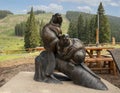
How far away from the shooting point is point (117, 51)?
742 centimetres

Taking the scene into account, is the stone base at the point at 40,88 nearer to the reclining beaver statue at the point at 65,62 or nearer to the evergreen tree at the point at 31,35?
the reclining beaver statue at the point at 65,62

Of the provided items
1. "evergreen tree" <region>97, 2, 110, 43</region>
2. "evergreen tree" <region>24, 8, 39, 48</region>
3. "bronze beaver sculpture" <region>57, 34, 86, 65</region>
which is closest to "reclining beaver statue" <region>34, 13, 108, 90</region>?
"bronze beaver sculpture" <region>57, 34, 86, 65</region>

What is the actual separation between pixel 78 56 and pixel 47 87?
91 cm

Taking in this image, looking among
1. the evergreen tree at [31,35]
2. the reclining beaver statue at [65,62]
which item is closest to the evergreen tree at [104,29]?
the evergreen tree at [31,35]

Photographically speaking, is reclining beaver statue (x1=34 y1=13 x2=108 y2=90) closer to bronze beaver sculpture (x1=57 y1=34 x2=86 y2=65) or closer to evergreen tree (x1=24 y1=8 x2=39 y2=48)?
bronze beaver sculpture (x1=57 y1=34 x2=86 y2=65)

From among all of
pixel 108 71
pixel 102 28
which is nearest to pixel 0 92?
pixel 108 71

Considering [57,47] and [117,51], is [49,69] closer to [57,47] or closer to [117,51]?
[57,47]

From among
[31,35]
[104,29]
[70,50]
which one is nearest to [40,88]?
[70,50]

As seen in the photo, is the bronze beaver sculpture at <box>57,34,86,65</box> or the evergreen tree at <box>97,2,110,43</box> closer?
the bronze beaver sculpture at <box>57,34,86,65</box>

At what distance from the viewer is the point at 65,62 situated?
7.55 meters

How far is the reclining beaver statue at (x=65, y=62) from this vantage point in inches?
289

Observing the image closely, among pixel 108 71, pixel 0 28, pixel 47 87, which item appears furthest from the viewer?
pixel 0 28

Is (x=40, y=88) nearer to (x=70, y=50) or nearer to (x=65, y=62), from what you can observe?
(x=65, y=62)

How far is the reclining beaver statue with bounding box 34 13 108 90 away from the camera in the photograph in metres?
7.34
